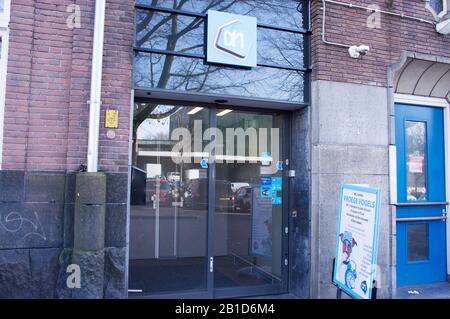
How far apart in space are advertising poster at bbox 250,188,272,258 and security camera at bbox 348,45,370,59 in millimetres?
2402

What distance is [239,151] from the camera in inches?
232

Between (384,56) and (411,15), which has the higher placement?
(411,15)

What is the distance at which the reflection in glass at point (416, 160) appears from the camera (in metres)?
6.59

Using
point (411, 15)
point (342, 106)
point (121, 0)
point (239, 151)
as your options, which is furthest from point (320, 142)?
point (121, 0)

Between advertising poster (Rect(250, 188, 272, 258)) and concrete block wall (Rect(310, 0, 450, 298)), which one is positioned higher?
concrete block wall (Rect(310, 0, 450, 298))

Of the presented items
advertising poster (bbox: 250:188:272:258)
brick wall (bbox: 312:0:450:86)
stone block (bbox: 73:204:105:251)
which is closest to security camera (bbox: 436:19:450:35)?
brick wall (bbox: 312:0:450:86)

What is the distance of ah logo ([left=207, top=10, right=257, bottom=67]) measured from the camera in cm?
525

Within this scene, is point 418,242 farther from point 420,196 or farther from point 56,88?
point 56,88

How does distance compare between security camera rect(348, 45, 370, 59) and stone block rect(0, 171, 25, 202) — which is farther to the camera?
security camera rect(348, 45, 370, 59)

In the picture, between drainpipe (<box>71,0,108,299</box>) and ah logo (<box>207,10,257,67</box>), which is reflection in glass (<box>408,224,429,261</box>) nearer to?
ah logo (<box>207,10,257,67</box>)

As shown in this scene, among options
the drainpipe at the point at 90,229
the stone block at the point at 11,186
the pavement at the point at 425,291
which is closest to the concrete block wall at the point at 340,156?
the pavement at the point at 425,291

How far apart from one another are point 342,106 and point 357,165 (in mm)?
869

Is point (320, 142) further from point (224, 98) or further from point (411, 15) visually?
point (411, 15)

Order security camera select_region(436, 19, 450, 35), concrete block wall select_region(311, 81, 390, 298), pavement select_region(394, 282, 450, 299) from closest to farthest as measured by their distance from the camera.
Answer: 1. concrete block wall select_region(311, 81, 390, 298)
2. pavement select_region(394, 282, 450, 299)
3. security camera select_region(436, 19, 450, 35)
